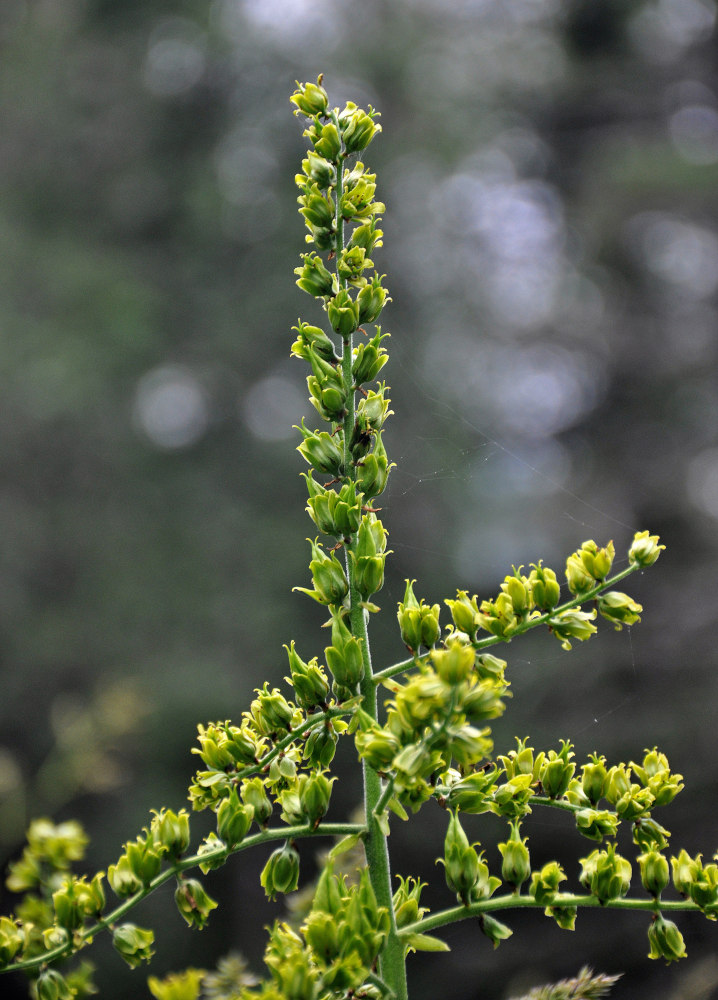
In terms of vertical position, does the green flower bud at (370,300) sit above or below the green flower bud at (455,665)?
above

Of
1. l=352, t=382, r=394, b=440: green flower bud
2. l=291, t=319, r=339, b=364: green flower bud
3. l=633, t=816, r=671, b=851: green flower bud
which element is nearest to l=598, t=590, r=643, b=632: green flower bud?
l=633, t=816, r=671, b=851: green flower bud

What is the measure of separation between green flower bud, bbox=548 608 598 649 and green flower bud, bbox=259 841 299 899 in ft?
1.25

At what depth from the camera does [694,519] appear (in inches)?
264

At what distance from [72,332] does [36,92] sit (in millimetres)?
3308

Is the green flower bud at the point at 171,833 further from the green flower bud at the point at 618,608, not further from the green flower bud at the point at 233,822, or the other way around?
the green flower bud at the point at 618,608

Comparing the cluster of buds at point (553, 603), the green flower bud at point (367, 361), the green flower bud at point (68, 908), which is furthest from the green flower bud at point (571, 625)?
the green flower bud at point (68, 908)

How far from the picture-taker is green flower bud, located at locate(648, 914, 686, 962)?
35.2 inches

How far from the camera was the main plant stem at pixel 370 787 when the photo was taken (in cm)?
82

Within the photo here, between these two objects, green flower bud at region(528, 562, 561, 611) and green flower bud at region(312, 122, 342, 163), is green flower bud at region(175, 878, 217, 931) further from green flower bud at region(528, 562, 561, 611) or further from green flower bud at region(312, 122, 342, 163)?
green flower bud at region(312, 122, 342, 163)

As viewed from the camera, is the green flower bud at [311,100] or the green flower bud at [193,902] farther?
the green flower bud at [311,100]

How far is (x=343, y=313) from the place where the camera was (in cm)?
96

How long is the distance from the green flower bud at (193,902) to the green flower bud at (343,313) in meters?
0.63

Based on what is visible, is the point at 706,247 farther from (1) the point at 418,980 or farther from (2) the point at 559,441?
(1) the point at 418,980

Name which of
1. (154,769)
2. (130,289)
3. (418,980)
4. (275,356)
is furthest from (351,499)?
(130,289)
